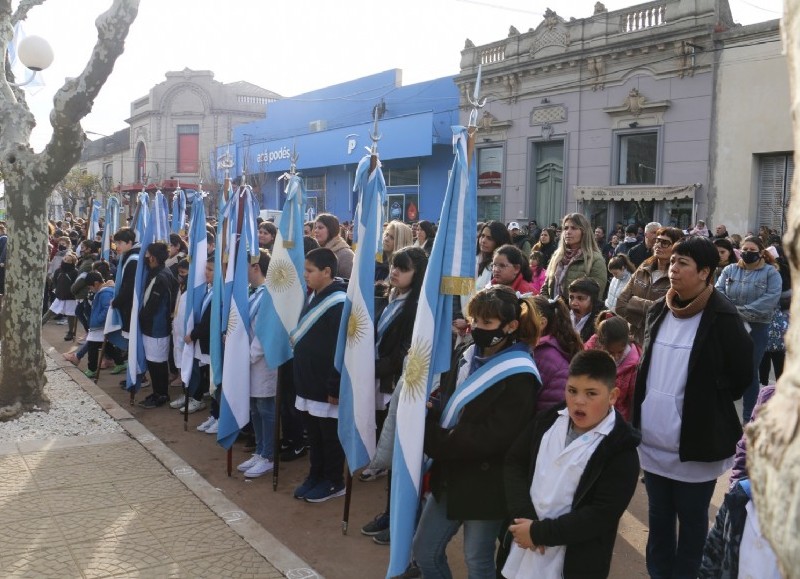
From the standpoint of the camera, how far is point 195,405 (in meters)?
8.22

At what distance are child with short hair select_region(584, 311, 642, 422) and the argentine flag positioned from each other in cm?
262

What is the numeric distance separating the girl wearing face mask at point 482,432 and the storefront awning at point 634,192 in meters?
15.3

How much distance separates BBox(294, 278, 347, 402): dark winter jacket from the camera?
18.3ft

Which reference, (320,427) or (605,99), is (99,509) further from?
(605,99)

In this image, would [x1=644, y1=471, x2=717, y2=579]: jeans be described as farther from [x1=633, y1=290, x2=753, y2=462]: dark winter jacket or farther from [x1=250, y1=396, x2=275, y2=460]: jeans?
[x1=250, y1=396, x2=275, y2=460]: jeans

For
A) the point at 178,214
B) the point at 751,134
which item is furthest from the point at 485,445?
the point at 751,134

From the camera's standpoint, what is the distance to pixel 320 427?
18.6 ft

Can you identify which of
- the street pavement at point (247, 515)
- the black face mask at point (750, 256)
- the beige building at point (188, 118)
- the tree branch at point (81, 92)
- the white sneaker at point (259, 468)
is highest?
the beige building at point (188, 118)

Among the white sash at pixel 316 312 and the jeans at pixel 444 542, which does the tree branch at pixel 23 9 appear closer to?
the white sash at pixel 316 312

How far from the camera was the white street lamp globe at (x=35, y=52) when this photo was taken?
779cm

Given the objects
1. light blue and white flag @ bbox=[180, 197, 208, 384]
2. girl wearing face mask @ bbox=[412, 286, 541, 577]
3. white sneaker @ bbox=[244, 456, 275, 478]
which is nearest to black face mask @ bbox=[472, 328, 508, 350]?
girl wearing face mask @ bbox=[412, 286, 541, 577]

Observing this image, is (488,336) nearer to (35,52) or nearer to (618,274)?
(618,274)

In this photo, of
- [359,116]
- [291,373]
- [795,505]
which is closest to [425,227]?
[291,373]

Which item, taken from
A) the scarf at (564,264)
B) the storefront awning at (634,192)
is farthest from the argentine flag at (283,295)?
the storefront awning at (634,192)
